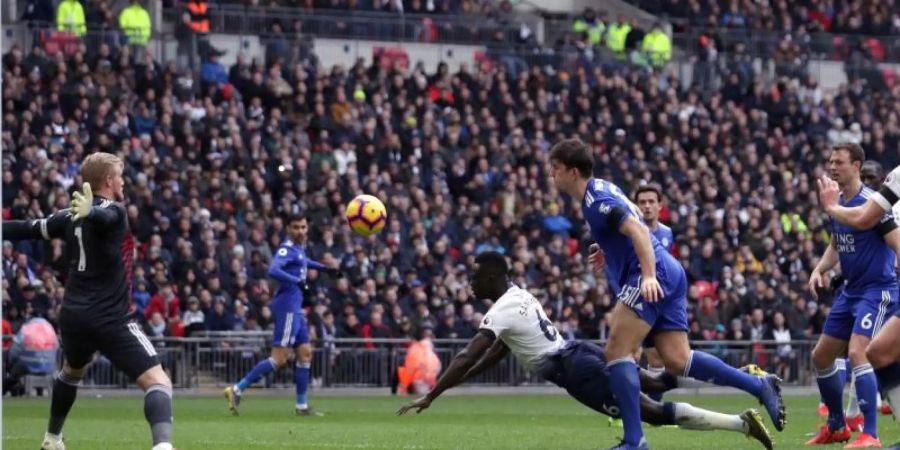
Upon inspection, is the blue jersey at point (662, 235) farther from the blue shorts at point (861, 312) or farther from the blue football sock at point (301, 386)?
the blue football sock at point (301, 386)

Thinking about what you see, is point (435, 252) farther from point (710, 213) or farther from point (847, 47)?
point (847, 47)

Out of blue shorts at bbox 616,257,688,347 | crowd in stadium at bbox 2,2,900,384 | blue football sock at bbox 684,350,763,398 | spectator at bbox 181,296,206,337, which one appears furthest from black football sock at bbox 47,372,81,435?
spectator at bbox 181,296,206,337

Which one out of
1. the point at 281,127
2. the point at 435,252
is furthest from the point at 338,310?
the point at 281,127

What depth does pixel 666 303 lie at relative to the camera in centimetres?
1227

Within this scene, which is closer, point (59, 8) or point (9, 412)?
point (9, 412)

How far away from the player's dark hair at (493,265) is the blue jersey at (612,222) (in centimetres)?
80

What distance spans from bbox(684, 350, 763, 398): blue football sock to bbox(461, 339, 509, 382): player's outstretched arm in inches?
49.7

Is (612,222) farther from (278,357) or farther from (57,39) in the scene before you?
(57,39)

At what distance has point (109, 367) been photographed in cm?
2706

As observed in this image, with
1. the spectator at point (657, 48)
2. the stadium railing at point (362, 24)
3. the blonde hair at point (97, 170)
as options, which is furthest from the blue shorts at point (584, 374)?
the spectator at point (657, 48)

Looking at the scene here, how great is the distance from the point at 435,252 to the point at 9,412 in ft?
38.7

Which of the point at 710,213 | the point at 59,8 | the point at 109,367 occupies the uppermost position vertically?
the point at 59,8

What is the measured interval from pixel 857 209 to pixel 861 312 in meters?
2.39

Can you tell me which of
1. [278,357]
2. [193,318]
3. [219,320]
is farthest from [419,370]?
[278,357]
